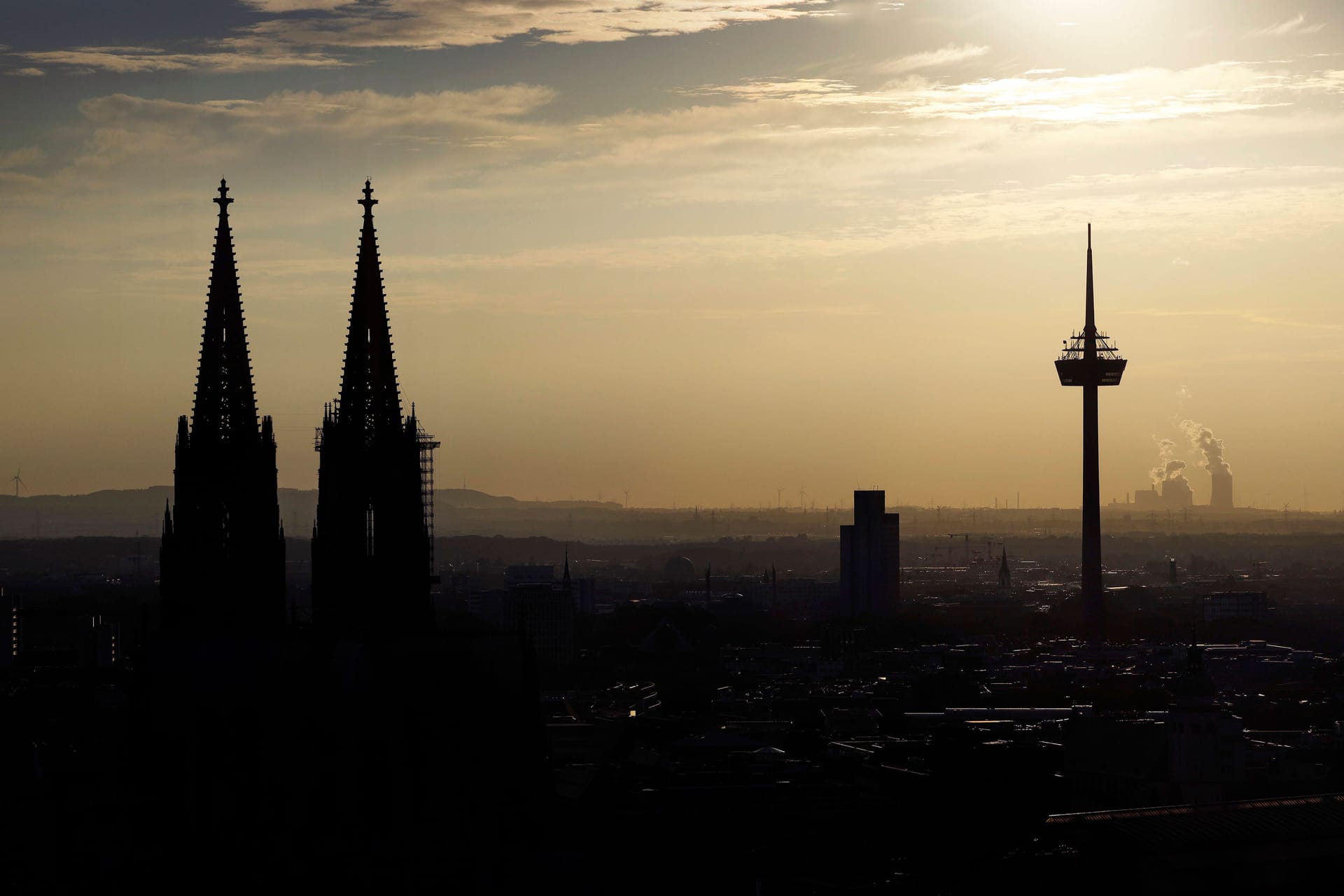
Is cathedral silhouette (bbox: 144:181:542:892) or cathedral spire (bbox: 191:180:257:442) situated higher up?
cathedral spire (bbox: 191:180:257:442)

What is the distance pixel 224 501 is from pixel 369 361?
5.10m

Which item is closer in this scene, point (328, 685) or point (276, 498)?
point (328, 685)

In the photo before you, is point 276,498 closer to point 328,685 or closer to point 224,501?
point 224,501

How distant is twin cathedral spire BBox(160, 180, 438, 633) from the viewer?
55.4 m

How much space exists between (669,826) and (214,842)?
976 inches

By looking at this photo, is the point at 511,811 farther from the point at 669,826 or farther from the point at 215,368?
the point at 669,826

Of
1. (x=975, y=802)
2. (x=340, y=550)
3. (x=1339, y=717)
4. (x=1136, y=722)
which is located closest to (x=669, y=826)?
(x=975, y=802)

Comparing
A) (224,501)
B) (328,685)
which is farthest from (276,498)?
(328,685)

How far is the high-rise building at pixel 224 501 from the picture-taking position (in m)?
55.2

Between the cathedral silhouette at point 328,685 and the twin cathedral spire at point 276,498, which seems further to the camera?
the twin cathedral spire at point 276,498

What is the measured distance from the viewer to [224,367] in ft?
186

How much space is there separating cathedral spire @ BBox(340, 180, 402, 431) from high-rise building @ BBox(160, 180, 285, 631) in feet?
7.61

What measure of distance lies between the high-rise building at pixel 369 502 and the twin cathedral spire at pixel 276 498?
3 centimetres

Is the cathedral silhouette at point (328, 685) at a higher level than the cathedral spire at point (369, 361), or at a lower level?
lower
